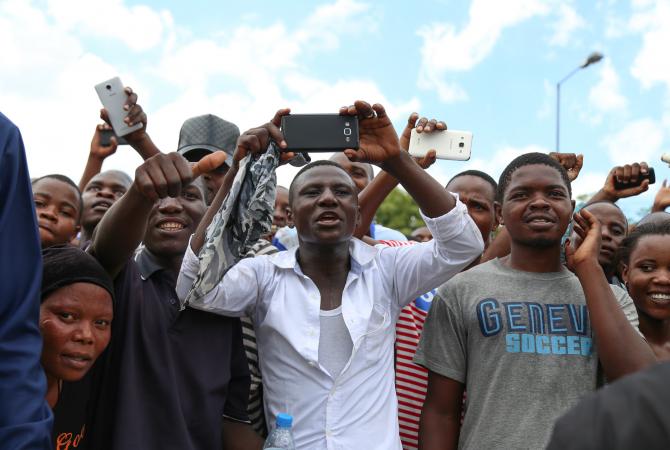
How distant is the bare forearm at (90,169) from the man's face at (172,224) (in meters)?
1.94

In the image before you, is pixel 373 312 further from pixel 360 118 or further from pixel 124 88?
pixel 124 88

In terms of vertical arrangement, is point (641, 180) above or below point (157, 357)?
above

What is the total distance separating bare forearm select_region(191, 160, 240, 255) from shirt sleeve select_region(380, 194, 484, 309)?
82cm

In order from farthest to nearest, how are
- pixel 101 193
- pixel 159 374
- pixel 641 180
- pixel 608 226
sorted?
pixel 101 193 < pixel 608 226 < pixel 641 180 < pixel 159 374

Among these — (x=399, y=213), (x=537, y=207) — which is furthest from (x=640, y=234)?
(x=399, y=213)

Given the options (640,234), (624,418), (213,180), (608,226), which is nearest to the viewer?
(624,418)

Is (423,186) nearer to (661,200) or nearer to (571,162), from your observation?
(571,162)

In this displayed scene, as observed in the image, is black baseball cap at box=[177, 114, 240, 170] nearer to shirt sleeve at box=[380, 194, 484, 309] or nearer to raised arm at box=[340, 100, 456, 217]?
raised arm at box=[340, 100, 456, 217]

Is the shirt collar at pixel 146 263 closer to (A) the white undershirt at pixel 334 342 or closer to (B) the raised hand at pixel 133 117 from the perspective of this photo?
(B) the raised hand at pixel 133 117

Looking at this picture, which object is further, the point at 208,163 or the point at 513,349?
the point at 513,349

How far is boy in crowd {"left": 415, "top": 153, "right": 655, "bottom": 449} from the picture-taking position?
2.77 meters

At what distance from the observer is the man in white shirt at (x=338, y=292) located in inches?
112

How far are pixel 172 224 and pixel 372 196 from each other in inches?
45.7

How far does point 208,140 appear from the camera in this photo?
3.91 meters
